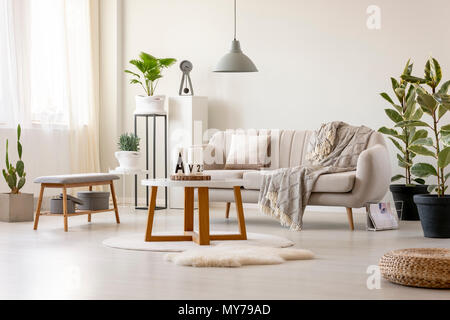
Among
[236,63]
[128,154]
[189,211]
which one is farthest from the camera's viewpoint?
[128,154]

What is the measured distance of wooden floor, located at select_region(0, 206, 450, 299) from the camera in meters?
3.18

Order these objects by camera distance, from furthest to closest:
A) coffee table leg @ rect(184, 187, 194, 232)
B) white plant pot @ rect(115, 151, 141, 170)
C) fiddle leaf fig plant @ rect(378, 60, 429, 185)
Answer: white plant pot @ rect(115, 151, 141, 170), fiddle leaf fig plant @ rect(378, 60, 429, 185), coffee table leg @ rect(184, 187, 194, 232)

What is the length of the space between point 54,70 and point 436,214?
4.37m

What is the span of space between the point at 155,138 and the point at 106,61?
111 centimetres

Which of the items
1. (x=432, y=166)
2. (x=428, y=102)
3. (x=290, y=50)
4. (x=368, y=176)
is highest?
(x=290, y=50)

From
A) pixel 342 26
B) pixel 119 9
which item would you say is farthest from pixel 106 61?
pixel 342 26

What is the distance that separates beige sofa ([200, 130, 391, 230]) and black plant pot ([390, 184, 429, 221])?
0.51m

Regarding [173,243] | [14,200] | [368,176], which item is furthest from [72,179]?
[368,176]

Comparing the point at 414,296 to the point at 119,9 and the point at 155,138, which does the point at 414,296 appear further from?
the point at 119,9

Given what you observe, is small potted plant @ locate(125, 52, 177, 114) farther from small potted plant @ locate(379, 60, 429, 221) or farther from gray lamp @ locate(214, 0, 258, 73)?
small potted plant @ locate(379, 60, 429, 221)

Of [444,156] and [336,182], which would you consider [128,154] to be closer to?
[336,182]

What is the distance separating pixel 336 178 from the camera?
18.7 ft

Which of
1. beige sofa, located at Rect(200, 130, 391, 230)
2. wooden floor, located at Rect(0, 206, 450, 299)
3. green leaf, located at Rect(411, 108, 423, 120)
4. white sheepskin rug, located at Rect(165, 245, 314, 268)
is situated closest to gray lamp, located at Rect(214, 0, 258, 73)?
beige sofa, located at Rect(200, 130, 391, 230)

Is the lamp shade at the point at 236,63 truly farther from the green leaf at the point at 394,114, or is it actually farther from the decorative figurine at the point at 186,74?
the green leaf at the point at 394,114
